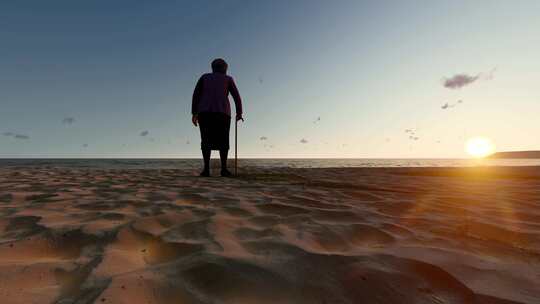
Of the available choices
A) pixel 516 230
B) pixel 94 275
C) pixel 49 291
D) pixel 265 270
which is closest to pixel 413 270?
pixel 265 270

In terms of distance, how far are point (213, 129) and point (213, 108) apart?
47 centimetres

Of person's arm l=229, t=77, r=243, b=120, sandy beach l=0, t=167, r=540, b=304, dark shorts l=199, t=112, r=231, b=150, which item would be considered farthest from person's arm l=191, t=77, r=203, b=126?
sandy beach l=0, t=167, r=540, b=304

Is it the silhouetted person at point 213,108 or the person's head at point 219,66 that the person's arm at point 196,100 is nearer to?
the silhouetted person at point 213,108

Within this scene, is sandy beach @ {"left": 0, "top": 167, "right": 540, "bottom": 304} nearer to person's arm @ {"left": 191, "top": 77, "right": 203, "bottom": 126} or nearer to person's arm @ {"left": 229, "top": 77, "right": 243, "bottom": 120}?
person's arm @ {"left": 191, "top": 77, "right": 203, "bottom": 126}

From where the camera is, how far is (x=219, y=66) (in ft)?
18.7

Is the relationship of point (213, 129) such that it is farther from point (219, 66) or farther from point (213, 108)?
point (219, 66)

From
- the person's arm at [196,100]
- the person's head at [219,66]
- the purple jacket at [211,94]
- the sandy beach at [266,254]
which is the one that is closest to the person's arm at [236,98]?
the purple jacket at [211,94]

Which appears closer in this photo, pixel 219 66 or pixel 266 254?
pixel 266 254

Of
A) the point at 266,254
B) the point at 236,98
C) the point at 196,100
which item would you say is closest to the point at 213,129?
the point at 196,100

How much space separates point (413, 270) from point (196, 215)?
159cm

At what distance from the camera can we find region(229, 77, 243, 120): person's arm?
5750mm

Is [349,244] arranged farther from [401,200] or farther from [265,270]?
[401,200]

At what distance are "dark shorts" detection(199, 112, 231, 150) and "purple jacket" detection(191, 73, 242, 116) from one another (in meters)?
0.14

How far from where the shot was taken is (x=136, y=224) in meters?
1.82
